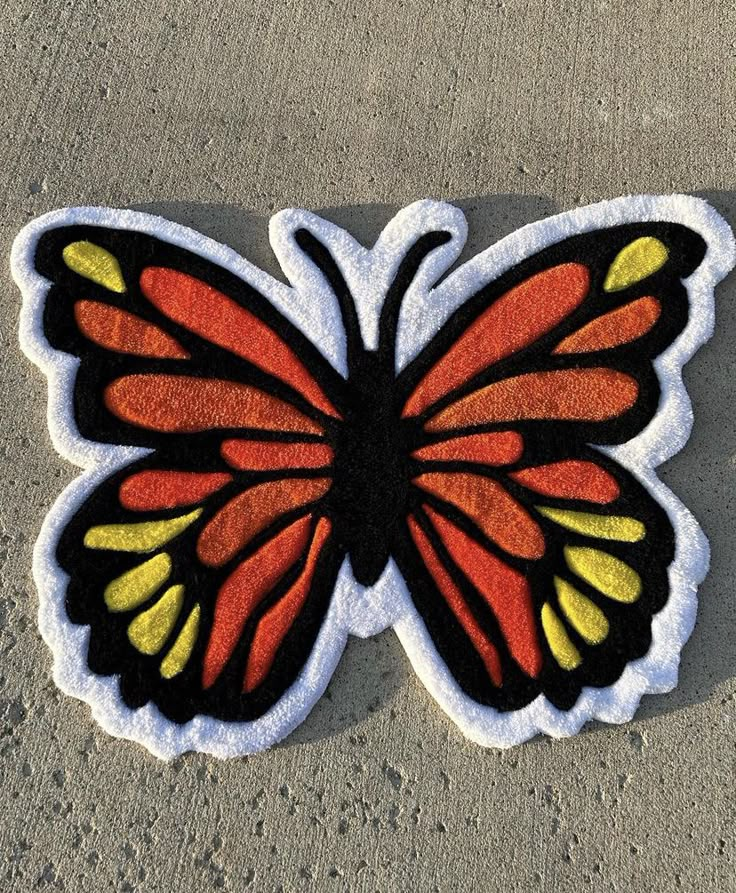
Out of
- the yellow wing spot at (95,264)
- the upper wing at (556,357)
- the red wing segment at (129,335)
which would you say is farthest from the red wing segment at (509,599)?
the yellow wing spot at (95,264)

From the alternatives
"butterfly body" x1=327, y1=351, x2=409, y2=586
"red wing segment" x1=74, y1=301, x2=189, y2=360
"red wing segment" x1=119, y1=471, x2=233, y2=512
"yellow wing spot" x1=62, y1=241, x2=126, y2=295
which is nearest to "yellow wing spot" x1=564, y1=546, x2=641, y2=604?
"butterfly body" x1=327, y1=351, x2=409, y2=586

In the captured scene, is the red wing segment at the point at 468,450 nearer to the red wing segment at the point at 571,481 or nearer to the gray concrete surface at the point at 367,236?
the red wing segment at the point at 571,481

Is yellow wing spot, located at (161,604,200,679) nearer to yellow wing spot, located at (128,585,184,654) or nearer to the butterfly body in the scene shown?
yellow wing spot, located at (128,585,184,654)

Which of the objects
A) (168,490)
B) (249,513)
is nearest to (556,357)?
(249,513)

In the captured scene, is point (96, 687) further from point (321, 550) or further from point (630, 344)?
point (630, 344)

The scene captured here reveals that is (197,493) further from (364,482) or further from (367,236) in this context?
(367,236)
